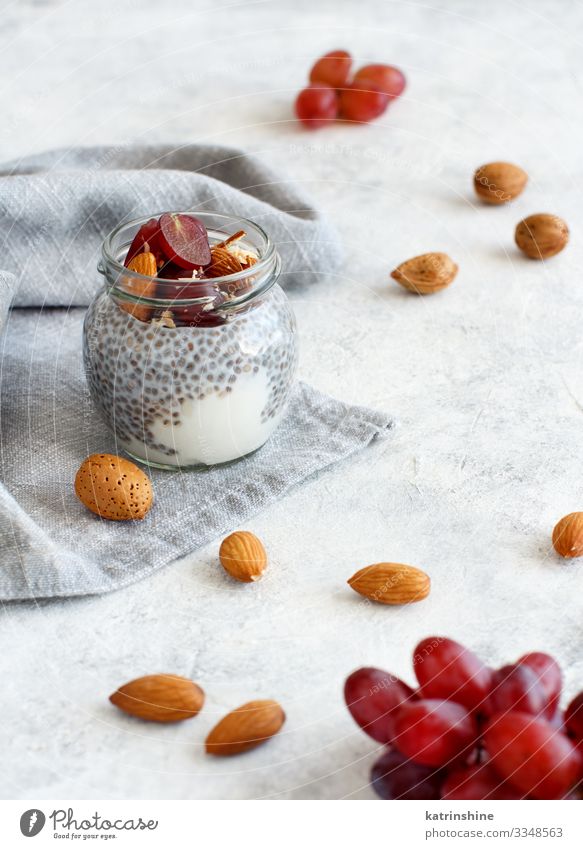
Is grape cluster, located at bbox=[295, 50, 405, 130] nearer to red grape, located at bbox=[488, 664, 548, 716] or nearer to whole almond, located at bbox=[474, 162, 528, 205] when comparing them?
whole almond, located at bbox=[474, 162, 528, 205]

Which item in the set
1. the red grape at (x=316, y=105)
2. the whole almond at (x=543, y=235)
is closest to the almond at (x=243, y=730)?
the whole almond at (x=543, y=235)

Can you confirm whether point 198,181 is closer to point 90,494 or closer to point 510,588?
point 90,494

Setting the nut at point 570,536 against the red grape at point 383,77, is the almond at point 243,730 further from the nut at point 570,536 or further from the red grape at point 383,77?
the red grape at point 383,77

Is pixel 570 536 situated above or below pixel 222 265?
below

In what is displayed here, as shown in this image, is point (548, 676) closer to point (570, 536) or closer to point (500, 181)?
point (570, 536)

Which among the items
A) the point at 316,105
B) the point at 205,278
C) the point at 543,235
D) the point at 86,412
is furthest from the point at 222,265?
the point at 316,105
